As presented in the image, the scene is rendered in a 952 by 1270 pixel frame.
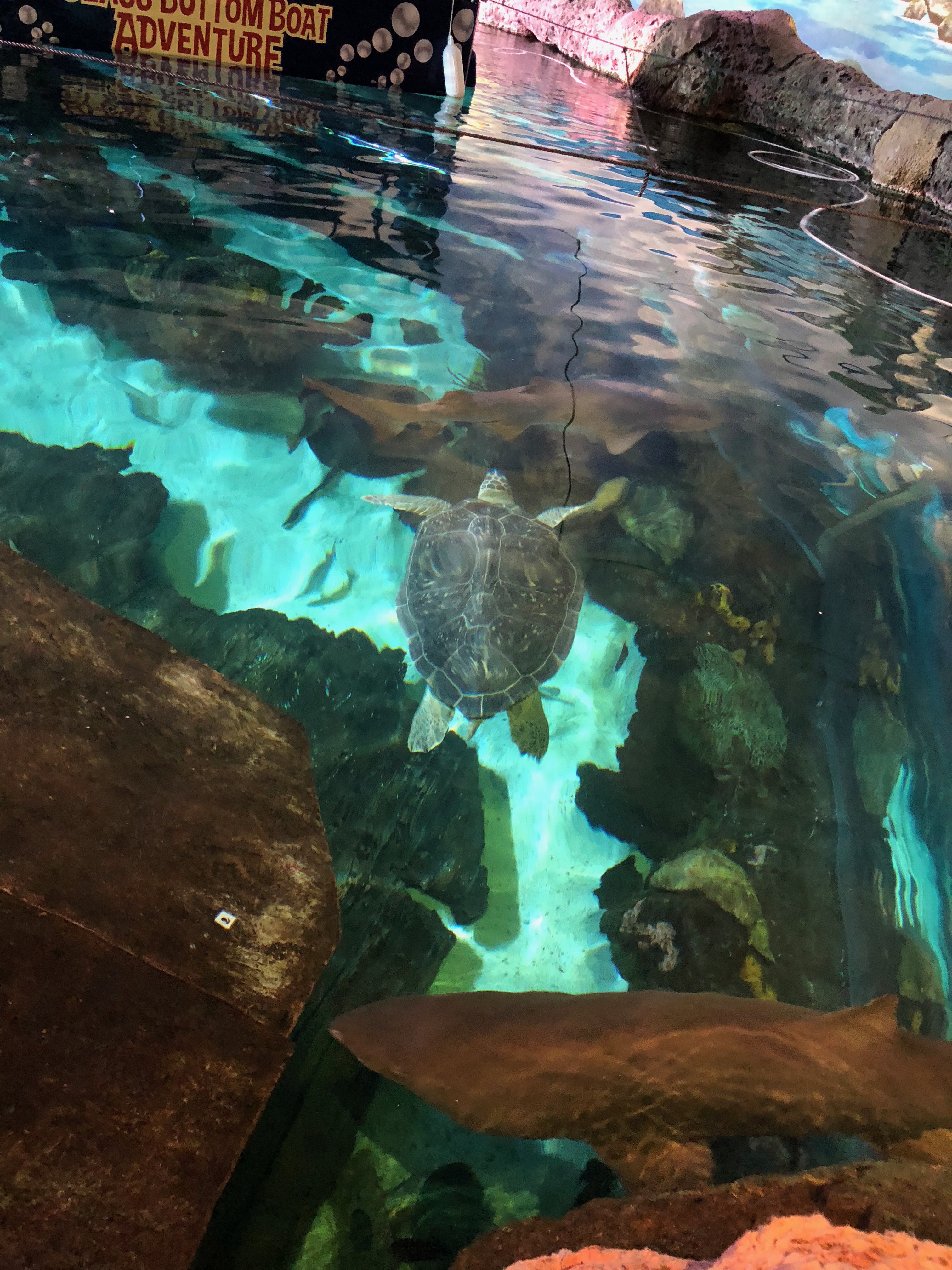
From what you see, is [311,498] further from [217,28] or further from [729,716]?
[217,28]

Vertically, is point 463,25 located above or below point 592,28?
below

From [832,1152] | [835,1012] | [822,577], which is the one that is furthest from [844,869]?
[822,577]

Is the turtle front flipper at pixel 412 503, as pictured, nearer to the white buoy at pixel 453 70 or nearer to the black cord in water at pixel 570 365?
the black cord in water at pixel 570 365

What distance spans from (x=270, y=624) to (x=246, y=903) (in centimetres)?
108

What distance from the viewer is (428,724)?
7.06 feet

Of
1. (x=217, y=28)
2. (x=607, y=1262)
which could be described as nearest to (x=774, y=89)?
(x=217, y=28)

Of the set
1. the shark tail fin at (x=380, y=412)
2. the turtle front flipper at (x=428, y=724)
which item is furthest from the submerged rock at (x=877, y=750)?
the shark tail fin at (x=380, y=412)

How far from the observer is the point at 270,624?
2289 mm

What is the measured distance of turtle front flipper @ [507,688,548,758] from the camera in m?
2.18

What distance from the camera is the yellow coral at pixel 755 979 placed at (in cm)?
166

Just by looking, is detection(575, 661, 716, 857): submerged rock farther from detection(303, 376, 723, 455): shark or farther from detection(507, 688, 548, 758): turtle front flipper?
detection(303, 376, 723, 455): shark

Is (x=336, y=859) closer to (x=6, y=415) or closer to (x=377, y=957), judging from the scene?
(x=377, y=957)

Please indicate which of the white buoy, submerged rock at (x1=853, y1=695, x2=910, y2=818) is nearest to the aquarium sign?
the white buoy

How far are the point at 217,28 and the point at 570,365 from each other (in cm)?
696
